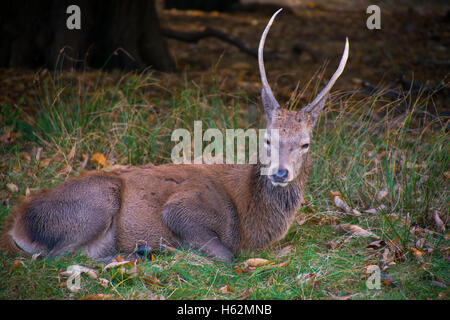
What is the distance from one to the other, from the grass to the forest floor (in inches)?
0.6

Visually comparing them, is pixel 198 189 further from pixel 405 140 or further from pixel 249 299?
pixel 405 140

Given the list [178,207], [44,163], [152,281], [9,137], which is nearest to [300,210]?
[178,207]

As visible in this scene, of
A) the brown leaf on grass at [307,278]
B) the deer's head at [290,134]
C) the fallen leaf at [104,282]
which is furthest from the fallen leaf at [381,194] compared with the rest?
the fallen leaf at [104,282]

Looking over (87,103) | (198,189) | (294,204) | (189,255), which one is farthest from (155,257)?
(87,103)

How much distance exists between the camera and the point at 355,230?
489 centimetres

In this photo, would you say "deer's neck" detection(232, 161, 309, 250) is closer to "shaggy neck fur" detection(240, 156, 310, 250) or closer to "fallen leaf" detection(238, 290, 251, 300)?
"shaggy neck fur" detection(240, 156, 310, 250)

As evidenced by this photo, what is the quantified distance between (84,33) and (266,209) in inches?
197

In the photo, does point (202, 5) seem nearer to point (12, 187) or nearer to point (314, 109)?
point (12, 187)

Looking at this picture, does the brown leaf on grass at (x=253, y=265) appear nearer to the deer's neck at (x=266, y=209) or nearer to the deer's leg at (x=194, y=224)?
the deer's leg at (x=194, y=224)

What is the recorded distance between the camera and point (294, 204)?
4832 mm

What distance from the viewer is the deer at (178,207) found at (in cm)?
441

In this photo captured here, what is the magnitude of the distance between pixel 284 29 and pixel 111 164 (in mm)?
7947

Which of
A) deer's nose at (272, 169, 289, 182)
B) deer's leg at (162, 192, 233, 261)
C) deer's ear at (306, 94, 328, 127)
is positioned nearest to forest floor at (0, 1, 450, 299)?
deer's leg at (162, 192, 233, 261)

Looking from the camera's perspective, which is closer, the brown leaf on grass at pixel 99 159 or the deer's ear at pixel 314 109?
the deer's ear at pixel 314 109
